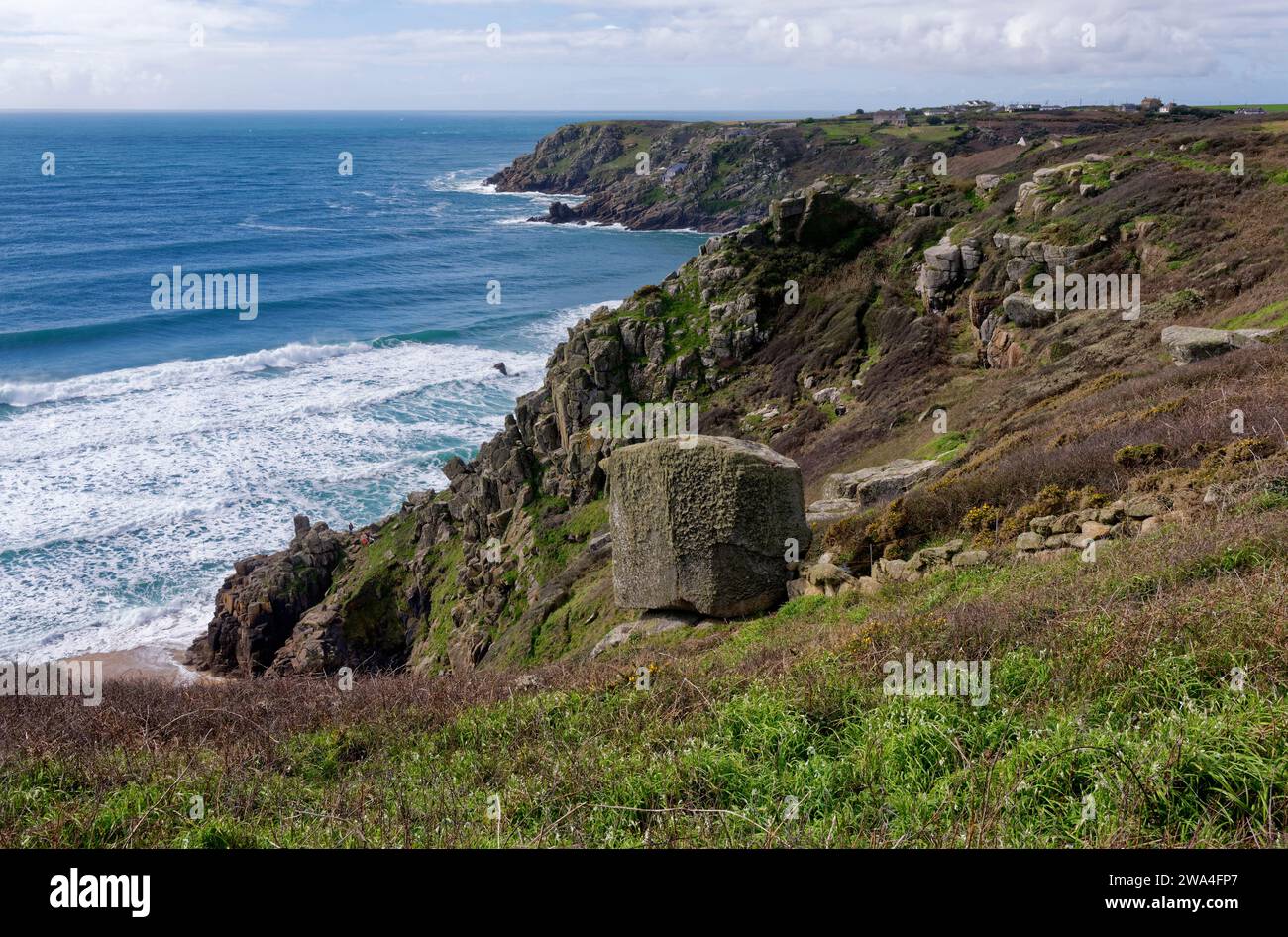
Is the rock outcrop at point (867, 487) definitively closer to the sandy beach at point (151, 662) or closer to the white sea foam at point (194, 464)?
the sandy beach at point (151, 662)

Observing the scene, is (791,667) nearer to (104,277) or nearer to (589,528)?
(589,528)

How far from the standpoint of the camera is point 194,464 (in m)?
40.8

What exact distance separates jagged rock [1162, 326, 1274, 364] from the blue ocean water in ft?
99.8

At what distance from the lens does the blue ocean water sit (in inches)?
1315

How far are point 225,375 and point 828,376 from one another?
38.1 metres

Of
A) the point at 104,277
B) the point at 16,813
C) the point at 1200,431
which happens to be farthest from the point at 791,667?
the point at 104,277

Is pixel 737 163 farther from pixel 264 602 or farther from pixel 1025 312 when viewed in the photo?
pixel 264 602

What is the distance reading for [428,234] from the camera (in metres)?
97.8

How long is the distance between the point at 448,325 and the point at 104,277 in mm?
31394

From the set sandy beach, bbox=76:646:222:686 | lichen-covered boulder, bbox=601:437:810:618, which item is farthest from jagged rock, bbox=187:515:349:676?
lichen-covered boulder, bbox=601:437:810:618

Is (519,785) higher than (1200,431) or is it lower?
lower

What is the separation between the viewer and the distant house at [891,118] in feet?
403

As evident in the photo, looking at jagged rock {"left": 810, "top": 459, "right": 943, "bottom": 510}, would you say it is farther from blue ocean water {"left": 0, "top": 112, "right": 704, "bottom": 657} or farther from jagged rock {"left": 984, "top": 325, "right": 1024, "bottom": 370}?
blue ocean water {"left": 0, "top": 112, "right": 704, "bottom": 657}
